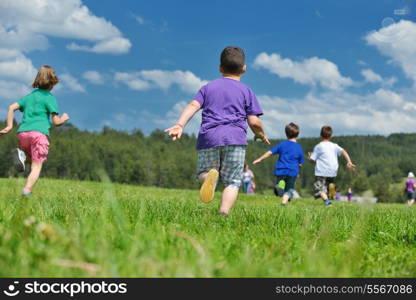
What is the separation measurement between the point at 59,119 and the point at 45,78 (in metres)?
0.76

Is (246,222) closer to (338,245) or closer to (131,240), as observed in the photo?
(338,245)

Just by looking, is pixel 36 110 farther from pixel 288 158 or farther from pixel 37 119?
pixel 288 158

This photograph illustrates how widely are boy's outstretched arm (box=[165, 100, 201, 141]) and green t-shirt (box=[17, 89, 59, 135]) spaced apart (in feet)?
11.1

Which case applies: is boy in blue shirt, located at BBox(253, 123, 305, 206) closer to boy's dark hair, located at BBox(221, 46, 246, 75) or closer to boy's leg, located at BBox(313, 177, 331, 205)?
boy's leg, located at BBox(313, 177, 331, 205)

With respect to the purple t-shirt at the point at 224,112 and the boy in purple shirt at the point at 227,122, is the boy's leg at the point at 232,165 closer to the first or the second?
the boy in purple shirt at the point at 227,122

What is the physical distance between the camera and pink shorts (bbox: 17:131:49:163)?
827 centimetres

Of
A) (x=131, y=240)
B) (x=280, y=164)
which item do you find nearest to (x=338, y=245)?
(x=131, y=240)

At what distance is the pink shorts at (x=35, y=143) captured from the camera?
8.27 meters

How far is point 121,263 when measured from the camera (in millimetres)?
2125

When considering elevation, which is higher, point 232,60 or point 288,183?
point 232,60

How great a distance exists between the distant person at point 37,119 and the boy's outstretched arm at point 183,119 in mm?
3142

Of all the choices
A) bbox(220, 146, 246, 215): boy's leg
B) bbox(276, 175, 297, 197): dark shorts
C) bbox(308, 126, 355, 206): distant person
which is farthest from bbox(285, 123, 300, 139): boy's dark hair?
bbox(220, 146, 246, 215): boy's leg

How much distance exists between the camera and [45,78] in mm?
8430

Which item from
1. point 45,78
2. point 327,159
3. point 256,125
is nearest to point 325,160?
point 327,159
